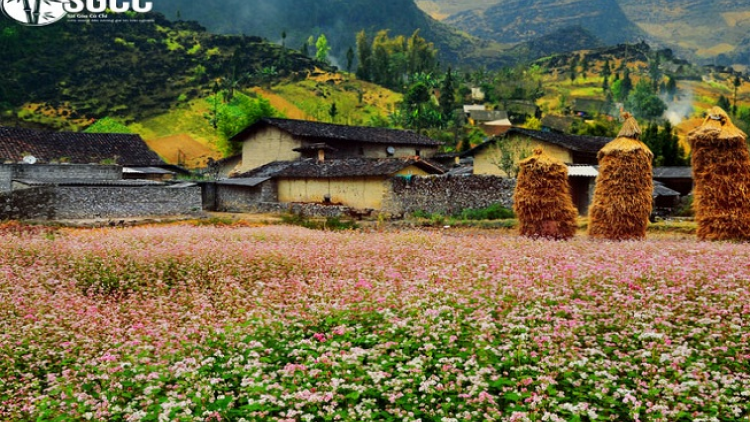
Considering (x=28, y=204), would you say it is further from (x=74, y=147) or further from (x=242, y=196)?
(x=74, y=147)

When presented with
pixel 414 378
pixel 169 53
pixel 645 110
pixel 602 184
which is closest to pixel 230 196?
pixel 602 184

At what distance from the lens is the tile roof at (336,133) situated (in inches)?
1850

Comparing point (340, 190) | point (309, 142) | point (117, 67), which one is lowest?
point (340, 190)

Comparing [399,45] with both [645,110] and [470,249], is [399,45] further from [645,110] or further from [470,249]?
[470,249]

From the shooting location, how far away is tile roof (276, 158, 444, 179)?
1256 inches

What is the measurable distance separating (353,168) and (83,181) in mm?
14668

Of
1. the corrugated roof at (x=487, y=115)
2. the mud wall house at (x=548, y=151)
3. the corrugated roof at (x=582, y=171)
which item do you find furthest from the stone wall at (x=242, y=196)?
the corrugated roof at (x=487, y=115)

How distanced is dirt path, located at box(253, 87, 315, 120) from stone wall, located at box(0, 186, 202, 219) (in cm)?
5610

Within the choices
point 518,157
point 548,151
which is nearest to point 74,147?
point 518,157

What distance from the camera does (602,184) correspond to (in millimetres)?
19469

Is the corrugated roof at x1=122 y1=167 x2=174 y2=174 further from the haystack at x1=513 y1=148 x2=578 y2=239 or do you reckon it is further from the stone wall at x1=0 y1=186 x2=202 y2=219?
the haystack at x1=513 y1=148 x2=578 y2=239

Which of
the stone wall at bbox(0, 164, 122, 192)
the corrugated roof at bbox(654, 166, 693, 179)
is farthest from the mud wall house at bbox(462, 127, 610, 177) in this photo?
the stone wall at bbox(0, 164, 122, 192)

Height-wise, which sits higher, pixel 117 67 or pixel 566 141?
pixel 117 67

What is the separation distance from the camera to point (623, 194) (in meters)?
18.9
